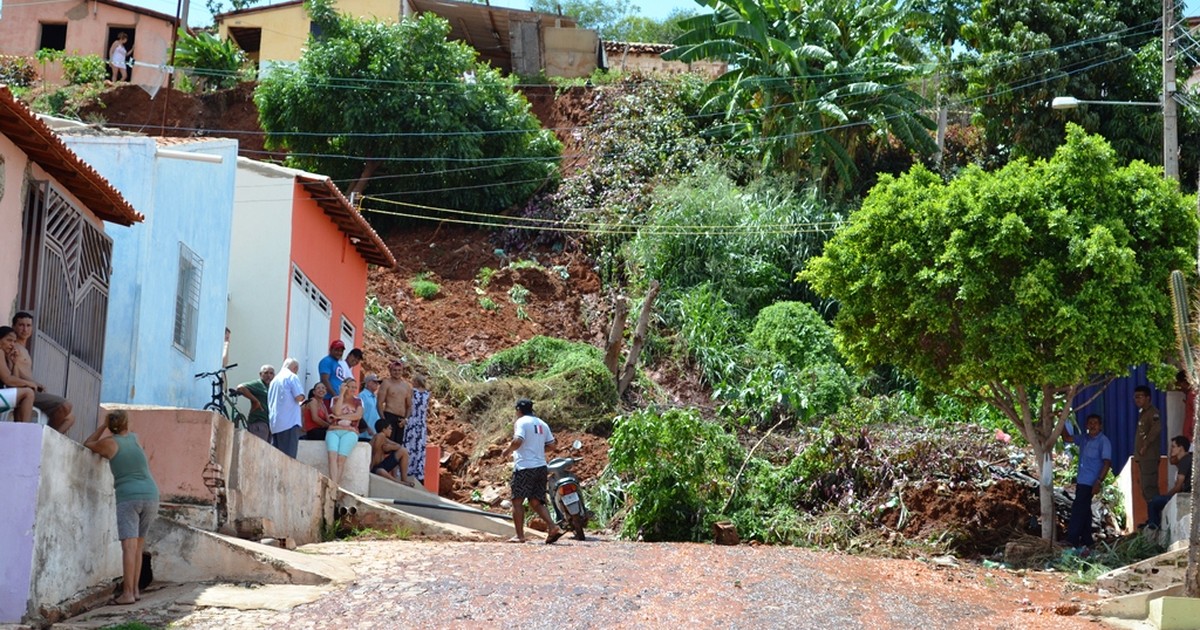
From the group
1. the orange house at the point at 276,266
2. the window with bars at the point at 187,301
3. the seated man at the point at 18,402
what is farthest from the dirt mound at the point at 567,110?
the seated man at the point at 18,402

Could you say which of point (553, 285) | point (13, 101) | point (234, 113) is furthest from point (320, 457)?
point (234, 113)

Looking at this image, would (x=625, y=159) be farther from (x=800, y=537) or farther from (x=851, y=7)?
(x=800, y=537)

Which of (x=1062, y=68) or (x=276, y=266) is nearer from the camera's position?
(x=276, y=266)

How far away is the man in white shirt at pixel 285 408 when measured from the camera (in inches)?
636

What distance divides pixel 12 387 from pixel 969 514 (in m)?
11.2

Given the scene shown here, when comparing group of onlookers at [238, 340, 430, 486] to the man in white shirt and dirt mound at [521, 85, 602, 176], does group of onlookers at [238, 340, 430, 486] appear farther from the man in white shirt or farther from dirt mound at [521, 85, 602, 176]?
dirt mound at [521, 85, 602, 176]

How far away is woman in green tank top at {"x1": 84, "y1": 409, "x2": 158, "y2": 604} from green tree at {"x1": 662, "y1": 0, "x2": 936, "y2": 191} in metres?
24.2

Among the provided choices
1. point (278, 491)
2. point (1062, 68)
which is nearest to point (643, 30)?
point (1062, 68)

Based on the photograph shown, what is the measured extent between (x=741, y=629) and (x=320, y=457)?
26.8 feet

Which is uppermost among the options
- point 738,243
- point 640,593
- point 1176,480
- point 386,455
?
point 738,243

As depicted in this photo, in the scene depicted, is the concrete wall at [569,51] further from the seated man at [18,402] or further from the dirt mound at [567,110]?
the seated man at [18,402]

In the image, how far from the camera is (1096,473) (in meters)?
16.5

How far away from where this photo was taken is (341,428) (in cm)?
1706

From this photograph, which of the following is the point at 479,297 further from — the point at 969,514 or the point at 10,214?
the point at 10,214
